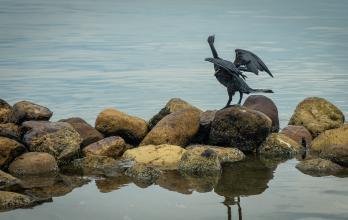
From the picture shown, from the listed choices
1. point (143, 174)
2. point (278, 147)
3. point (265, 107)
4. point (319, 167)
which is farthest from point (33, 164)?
point (265, 107)

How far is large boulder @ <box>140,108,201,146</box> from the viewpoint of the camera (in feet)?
50.5

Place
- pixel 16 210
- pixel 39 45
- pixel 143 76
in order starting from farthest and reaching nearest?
pixel 39 45 < pixel 143 76 < pixel 16 210

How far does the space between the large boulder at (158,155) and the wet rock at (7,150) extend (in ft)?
7.22

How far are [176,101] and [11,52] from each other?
25.0 metres

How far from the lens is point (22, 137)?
14.6 meters

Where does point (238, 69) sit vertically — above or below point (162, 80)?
above

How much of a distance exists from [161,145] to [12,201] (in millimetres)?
4151

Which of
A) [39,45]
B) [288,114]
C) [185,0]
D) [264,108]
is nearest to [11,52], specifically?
[39,45]

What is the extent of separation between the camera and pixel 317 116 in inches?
670

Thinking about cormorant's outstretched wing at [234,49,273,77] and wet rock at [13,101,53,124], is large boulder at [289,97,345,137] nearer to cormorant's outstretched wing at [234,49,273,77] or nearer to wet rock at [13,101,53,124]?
cormorant's outstretched wing at [234,49,273,77]

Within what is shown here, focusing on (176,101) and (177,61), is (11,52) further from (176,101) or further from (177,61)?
(176,101)

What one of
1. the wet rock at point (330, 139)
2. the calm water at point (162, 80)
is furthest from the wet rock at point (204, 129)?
the wet rock at point (330, 139)

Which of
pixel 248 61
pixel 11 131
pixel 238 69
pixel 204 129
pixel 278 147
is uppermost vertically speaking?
pixel 248 61

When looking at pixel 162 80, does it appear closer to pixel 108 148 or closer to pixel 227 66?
pixel 227 66
